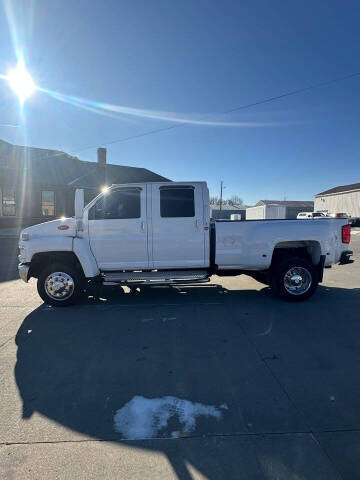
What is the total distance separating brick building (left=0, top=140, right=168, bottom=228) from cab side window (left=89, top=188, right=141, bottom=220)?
17.8 meters

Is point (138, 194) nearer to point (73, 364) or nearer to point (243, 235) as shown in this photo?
point (243, 235)

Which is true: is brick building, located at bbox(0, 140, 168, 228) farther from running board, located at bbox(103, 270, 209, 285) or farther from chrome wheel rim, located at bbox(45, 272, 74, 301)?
running board, located at bbox(103, 270, 209, 285)

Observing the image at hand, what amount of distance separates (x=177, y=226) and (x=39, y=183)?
19.7m

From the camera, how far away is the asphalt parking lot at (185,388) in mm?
1965

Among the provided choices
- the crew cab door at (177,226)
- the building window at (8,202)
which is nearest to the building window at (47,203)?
the building window at (8,202)

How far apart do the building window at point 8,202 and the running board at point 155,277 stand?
18739 mm

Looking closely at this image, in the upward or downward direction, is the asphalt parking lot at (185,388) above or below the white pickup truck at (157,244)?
below

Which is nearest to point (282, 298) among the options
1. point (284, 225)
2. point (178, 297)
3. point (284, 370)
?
point (284, 225)

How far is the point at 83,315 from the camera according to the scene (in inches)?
189

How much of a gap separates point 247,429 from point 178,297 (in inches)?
142

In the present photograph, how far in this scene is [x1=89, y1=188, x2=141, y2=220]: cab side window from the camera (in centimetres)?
518

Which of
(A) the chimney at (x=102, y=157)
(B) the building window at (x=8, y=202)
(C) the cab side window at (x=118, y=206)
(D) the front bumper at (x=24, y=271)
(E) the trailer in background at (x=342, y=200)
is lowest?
(D) the front bumper at (x=24, y=271)

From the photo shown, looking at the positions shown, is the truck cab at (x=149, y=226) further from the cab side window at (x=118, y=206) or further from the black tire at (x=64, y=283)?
the black tire at (x=64, y=283)

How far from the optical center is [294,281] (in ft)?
17.8
